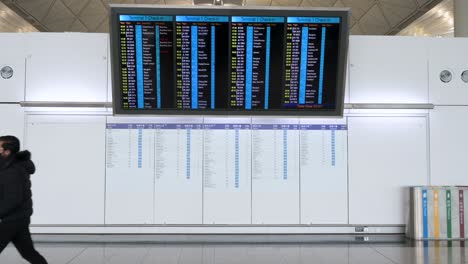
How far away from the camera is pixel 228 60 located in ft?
25.9

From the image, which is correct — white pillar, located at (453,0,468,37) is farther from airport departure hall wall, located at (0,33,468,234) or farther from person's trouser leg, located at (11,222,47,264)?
person's trouser leg, located at (11,222,47,264)

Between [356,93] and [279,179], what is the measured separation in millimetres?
2021

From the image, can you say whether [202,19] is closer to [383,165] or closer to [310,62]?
[310,62]

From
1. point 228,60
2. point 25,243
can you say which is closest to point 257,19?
point 228,60

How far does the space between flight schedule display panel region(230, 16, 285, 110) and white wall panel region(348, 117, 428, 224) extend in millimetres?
1793

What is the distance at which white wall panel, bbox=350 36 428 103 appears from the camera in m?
8.91

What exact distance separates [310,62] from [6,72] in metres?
5.13

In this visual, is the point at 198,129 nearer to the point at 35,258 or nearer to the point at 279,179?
→ the point at 279,179

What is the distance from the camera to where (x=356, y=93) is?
8.90 meters

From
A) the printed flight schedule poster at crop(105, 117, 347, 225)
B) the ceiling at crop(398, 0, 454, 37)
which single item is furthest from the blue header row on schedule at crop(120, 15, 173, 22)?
the ceiling at crop(398, 0, 454, 37)

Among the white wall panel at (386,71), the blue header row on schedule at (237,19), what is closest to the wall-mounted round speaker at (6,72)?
the blue header row on schedule at (237,19)

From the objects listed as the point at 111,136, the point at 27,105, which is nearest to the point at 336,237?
the point at 111,136

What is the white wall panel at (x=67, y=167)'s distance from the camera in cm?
857

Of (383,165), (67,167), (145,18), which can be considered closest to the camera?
(145,18)
